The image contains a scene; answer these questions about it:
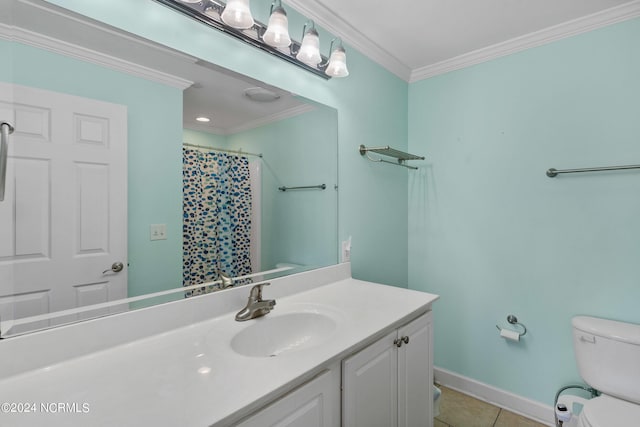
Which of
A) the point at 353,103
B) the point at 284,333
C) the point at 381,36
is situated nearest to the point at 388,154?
the point at 353,103

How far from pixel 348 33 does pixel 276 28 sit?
69cm

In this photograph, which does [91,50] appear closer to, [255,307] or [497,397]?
[255,307]

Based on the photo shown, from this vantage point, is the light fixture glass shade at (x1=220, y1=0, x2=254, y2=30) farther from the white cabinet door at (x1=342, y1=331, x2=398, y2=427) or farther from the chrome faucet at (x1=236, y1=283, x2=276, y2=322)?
the white cabinet door at (x1=342, y1=331, x2=398, y2=427)

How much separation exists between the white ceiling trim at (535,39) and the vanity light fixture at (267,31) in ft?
3.24

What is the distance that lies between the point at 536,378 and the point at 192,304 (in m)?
2.05

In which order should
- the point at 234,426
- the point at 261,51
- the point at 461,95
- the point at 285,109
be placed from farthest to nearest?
the point at 461,95, the point at 285,109, the point at 261,51, the point at 234,426

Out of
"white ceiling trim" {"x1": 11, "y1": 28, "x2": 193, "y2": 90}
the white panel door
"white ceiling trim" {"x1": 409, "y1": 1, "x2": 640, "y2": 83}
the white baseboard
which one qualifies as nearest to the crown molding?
"white ceiling trim" {"x1": 11, "y1": 28, "x2": 193, "y2": 90}

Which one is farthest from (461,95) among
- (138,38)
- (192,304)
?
(192,304)

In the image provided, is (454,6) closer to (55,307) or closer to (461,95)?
(461,95)

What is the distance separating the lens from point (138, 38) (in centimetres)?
98

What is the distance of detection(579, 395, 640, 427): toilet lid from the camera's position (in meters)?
1.17

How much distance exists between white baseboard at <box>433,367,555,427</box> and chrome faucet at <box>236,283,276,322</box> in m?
1.67

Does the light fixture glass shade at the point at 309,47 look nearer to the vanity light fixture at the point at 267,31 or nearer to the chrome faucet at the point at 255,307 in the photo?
the vanity light fixture at the point at 267,31

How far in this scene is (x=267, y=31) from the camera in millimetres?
1201
